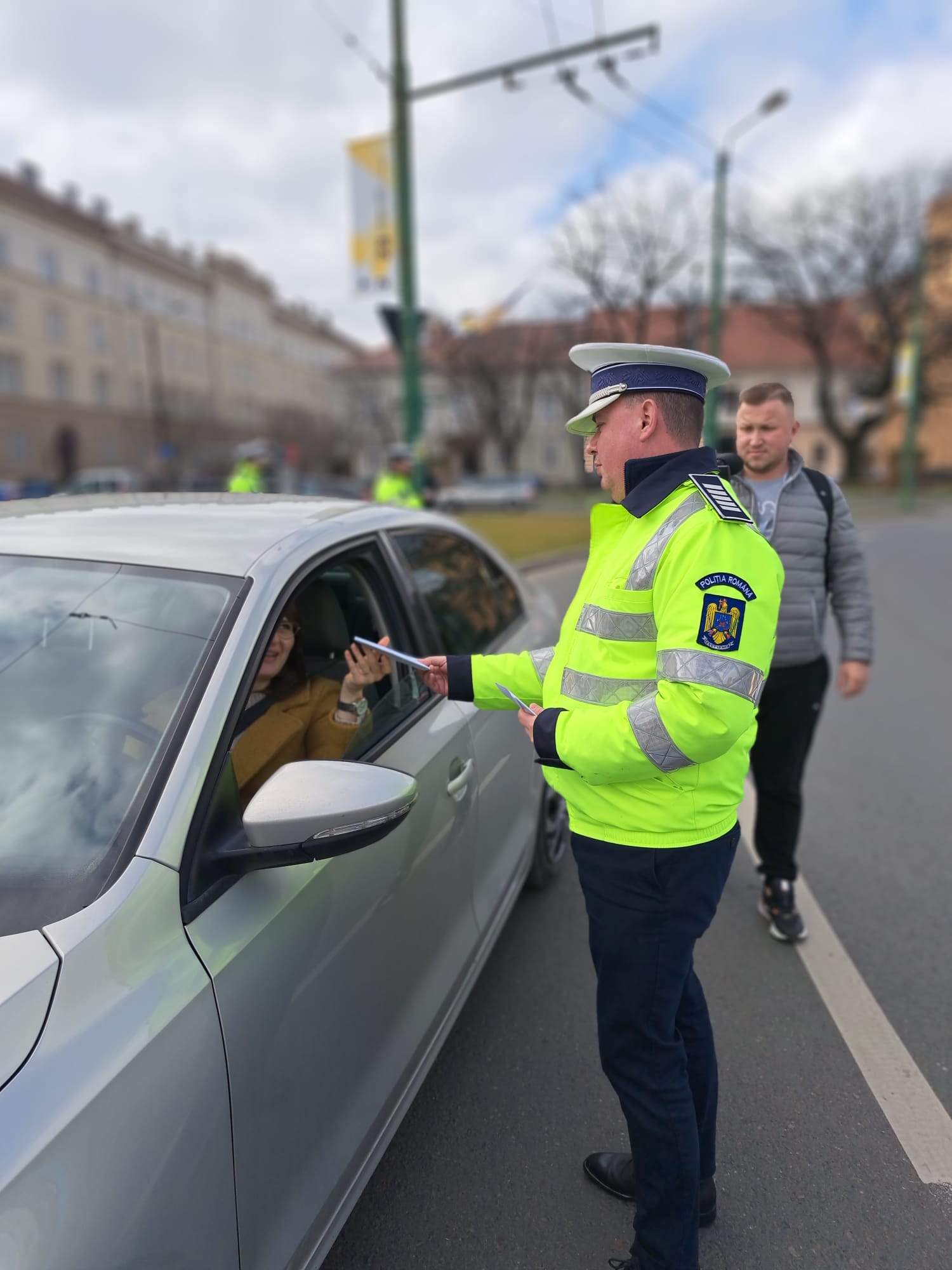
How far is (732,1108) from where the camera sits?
7.81 feet

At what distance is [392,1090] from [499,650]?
5.30ft

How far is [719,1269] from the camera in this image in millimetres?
1897

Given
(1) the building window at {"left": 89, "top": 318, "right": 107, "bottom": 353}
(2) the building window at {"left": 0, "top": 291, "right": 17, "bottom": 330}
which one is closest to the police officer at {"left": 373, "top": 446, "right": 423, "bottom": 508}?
(2) the building window at {"left": 0, "top": 291, "right": 17, "bottom": 330}

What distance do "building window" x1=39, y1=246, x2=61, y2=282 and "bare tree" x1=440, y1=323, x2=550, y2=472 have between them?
2220cm

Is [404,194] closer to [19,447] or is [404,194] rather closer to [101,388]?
→ [19,447]

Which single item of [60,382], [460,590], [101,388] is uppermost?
[60,382]

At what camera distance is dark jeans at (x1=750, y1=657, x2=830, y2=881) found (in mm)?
3074

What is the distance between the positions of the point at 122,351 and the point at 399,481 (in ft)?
170

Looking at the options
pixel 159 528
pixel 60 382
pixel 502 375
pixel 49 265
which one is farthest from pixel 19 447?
pixel 159 528

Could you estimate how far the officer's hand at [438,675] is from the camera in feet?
6.65

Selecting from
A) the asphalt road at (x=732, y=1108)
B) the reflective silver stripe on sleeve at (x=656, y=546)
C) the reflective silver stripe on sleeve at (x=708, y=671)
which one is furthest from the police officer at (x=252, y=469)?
the reflective silver stripe on sleeve at (x=708, y=671)

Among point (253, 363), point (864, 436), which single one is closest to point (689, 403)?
point (864, 436)

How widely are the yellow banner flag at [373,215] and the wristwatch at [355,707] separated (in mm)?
8773

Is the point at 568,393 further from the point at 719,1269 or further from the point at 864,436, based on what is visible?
the point at 719,1269
